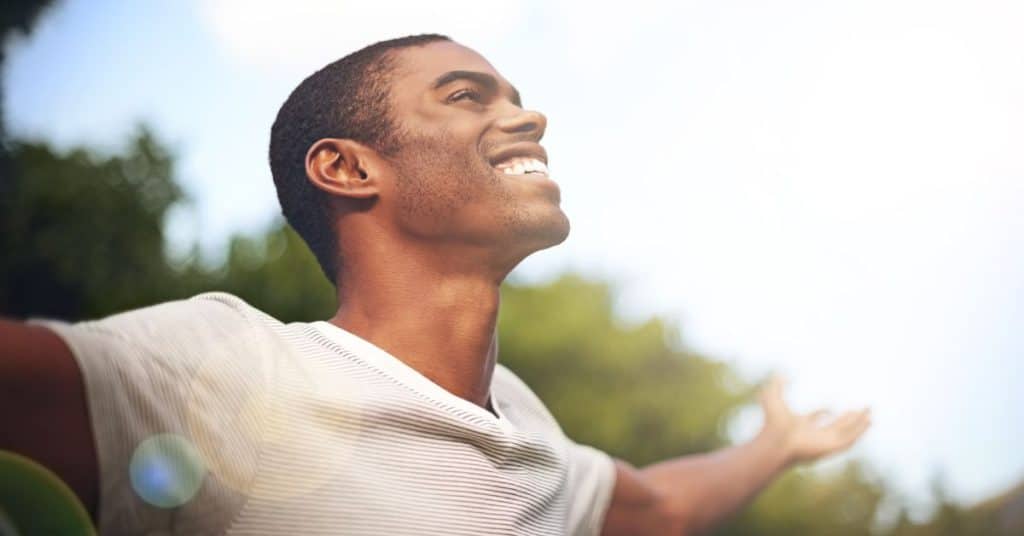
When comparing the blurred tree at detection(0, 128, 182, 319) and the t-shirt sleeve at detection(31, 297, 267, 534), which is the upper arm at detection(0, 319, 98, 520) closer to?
the t-shirt sleeve at detection(31, 297, 267, 534)

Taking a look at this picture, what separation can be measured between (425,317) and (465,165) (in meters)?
0.19

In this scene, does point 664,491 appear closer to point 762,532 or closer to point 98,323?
point 98,323

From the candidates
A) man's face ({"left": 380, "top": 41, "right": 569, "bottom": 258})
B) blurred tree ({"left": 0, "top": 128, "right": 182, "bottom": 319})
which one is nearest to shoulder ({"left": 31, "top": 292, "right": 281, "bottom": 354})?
man's face ({"left": 380, "top": 41, "right": 569, "bottom": 258})

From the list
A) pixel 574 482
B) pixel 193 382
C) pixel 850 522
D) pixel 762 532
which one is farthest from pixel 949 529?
pixel 193 382

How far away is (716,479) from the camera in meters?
1.48

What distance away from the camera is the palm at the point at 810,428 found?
153cm

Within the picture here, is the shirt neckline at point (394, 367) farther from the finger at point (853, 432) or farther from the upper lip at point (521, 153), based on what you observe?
the finger at point (853, 432)

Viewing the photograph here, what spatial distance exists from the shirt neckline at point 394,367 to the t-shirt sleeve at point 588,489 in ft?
0.67

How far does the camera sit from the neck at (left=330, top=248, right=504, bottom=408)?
1119 millimetres

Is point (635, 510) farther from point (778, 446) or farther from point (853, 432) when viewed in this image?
point (853, 432)

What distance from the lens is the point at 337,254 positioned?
1184mm

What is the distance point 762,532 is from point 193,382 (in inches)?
150

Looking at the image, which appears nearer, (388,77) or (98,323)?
(98,323)

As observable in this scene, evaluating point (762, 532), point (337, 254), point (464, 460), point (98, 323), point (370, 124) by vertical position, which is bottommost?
point (98, 323)
